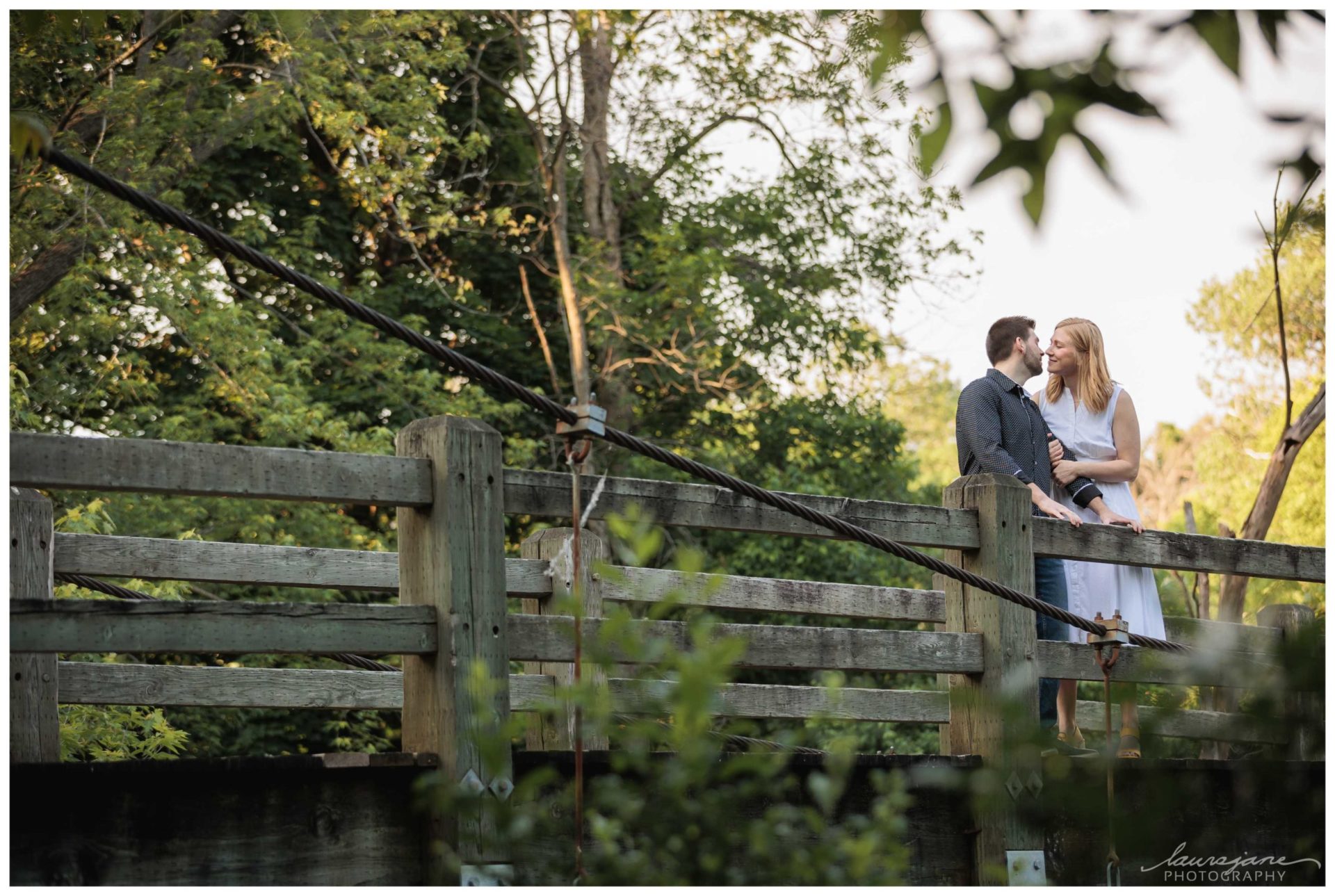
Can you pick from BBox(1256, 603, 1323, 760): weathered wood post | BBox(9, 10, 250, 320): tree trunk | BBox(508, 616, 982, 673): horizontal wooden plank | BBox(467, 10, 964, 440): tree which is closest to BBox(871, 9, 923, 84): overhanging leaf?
BBox(1256, 603, 1323, 760): weathered wood post

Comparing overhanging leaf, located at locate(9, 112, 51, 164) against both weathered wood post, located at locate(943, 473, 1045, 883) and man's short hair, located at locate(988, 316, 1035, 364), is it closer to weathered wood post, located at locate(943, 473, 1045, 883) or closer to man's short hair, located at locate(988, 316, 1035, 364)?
weathered wood post, located at locate(943, 473, 1045, 883)

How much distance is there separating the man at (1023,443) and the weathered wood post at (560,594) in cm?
153

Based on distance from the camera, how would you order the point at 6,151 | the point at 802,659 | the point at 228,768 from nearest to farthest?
the point at 228,768 → the point at 6,151 → the point at 802,659

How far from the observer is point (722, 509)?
4.69 m

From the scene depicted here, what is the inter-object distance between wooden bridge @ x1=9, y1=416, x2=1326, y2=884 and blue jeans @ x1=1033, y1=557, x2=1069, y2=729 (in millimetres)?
251

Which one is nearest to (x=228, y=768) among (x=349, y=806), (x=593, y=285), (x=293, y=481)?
(x=349, y=806)

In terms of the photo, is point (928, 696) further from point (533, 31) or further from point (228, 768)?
point (533, 31)

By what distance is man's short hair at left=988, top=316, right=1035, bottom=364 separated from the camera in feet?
20.0

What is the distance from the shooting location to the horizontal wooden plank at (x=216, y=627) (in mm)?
3326

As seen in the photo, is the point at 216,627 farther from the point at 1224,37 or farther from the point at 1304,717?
the point at 1224,37

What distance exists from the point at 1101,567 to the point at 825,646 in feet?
5.54

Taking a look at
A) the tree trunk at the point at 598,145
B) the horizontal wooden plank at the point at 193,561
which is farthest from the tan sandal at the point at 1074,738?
the tree trunk at the point at 598,145

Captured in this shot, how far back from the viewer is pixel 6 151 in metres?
4.23

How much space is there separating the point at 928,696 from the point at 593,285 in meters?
11.4
